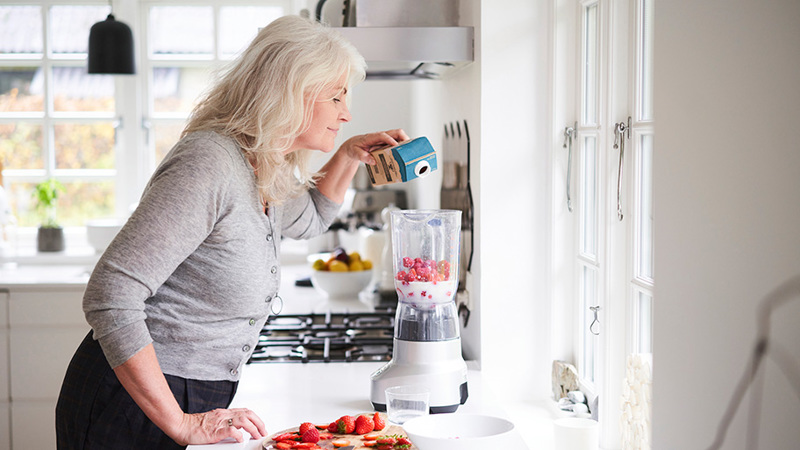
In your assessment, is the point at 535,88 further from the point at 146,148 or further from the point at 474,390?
the point at 146,148

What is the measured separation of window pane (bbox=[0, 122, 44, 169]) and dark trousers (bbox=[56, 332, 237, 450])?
314 cm

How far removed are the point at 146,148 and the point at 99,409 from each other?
3071mm

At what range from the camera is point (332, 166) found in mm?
1895

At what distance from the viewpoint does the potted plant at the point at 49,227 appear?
3.98m

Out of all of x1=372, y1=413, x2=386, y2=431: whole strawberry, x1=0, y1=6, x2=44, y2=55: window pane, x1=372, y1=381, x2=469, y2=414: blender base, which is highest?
x1=0, y1=6, x2=44, y2=55: window pane

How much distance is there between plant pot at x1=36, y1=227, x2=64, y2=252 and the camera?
13.1 feet

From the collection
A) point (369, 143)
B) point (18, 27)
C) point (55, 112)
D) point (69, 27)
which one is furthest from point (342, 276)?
point (18, 27)

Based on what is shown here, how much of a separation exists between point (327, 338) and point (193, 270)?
91 centimetres

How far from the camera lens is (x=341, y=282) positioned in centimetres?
295

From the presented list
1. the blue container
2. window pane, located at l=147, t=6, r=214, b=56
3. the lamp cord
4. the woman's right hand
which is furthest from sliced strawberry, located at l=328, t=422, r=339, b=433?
window pane, located at l=147, t=6, r=214, b=56

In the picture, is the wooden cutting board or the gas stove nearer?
the wooden cutting board

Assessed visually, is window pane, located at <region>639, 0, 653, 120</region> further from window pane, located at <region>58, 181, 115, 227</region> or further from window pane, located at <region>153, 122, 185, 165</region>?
window pane, located at <region>58, 181, 115, 227</region>

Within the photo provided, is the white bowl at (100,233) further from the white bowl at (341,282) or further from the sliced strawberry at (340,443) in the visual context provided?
the sliced strawberry at (340,443)

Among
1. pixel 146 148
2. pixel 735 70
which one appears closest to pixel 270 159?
pixel 735 70
